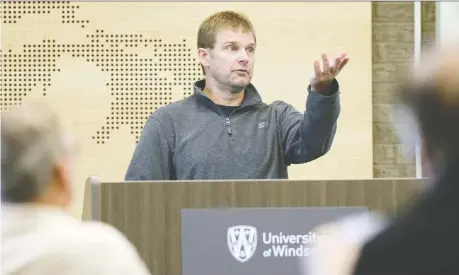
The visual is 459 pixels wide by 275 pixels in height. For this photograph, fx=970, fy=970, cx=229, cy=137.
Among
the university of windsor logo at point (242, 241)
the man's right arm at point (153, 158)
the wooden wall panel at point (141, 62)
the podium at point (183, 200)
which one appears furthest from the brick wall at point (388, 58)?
the university of windsor logo at point (242, 241)

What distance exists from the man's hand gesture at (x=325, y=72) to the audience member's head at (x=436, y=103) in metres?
2.13

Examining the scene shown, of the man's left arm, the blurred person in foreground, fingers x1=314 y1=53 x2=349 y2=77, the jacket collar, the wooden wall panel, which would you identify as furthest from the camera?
the wooden wall panel

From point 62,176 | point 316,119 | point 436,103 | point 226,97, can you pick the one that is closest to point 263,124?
point 226,97

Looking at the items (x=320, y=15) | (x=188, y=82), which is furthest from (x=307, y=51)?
(x=188, y=82)

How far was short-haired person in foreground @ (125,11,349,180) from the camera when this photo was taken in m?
3.59

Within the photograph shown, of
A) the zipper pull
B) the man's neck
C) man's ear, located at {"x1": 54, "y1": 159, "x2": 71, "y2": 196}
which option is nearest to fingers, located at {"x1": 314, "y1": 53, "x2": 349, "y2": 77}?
the zipper pull

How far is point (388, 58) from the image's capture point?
6.29m

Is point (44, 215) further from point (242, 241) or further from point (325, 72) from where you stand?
point (325, 72)

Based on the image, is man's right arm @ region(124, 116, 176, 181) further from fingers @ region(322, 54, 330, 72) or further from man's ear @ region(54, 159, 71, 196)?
man's ear @ region(54, 159, 71, 196)

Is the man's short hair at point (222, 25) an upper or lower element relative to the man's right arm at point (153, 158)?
upper

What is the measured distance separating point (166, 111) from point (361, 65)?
2.68 m

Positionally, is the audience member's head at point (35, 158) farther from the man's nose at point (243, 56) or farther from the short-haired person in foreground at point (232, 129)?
the man's nose at point (243, 56)

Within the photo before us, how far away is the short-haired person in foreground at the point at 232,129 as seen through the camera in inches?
141

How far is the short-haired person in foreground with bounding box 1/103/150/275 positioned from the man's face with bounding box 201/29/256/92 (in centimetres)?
227
